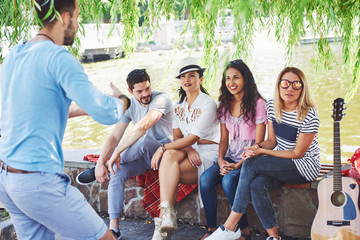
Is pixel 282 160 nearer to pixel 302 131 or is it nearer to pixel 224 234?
pixel 302 131

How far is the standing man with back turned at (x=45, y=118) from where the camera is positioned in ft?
6.75

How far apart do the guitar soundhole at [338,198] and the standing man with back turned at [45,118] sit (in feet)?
6.59

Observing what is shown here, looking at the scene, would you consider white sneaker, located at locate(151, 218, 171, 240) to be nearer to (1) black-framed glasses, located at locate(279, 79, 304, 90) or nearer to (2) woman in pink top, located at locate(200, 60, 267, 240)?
(2) woman in pink top, located at locate(200, 60, 267, 240)

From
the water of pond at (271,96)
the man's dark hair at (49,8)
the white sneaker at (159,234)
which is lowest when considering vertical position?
the water of pond at (271,96)

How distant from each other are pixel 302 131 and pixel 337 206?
64cm

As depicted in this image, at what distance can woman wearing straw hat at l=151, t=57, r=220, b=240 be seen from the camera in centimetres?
383

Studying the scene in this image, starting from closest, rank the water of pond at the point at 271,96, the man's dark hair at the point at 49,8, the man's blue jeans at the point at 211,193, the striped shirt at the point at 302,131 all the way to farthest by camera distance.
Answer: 1. the man's dark hair at the point at 49,8
2. the striped shirt at the point at 302,131
3. the man's blue jeans at the point at 211,193
4. the water of pond at the point at 271,96

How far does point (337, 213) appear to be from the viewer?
10.8 ft

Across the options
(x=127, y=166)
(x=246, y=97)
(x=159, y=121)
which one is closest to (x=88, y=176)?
(x=127, y=166)

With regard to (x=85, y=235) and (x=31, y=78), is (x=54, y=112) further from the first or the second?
(x=85, y=235)

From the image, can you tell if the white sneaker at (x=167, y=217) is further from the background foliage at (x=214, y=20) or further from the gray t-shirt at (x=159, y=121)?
the background foliage at (x=214, y=20)

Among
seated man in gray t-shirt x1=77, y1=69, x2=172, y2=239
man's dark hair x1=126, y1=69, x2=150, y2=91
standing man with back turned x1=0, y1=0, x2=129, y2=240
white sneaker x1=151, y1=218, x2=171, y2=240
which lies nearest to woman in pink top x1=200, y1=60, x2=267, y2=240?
white sneaker x1=151, y1=218, x2=171, y2=240

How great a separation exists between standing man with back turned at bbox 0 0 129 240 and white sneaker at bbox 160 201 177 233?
1594 millimetres

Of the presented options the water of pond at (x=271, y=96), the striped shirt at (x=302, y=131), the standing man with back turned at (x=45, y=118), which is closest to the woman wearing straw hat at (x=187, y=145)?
the water of pond at (x=271, y=96)
